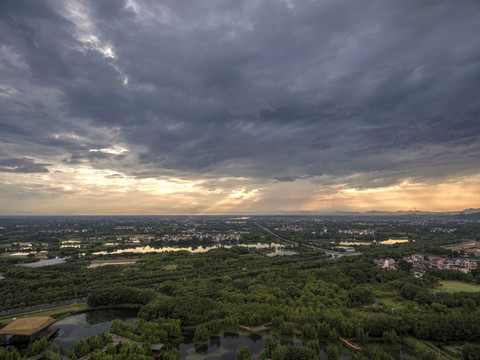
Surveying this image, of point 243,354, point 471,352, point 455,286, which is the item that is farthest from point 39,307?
point 455,286

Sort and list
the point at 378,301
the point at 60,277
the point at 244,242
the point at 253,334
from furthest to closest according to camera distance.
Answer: the point at 244,242
the point at 60,277
the point at 378,301
the point at 253,334

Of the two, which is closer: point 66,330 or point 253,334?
point 253,334

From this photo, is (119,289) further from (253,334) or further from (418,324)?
(418,324)

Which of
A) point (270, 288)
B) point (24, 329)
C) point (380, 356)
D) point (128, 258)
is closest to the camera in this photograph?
point (380, 356)

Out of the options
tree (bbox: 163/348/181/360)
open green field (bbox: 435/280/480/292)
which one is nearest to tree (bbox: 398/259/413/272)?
open green field (bbox: 435/280/480/292)

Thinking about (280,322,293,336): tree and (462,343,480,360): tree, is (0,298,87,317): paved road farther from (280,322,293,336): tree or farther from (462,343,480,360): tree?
(462,343,480,360): tree

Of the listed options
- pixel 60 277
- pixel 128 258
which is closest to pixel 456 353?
pixel 60 277

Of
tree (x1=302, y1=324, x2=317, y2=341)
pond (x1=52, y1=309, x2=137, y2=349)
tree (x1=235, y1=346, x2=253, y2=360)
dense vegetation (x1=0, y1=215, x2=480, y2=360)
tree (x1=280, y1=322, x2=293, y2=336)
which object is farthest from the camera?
pond (x1=52, y1=309, x2=137, y2=349)
